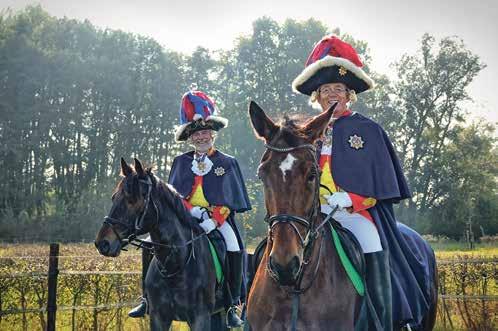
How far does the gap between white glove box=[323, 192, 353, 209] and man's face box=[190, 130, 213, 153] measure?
409 cm

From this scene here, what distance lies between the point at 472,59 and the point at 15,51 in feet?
122

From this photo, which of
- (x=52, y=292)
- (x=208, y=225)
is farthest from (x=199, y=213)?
(x=52, y=292)

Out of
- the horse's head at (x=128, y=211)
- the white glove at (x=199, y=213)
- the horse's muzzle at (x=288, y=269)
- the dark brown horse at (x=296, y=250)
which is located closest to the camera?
the horse's muzzle at (x=288, y=269)

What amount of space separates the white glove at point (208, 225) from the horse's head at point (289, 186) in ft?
12.9

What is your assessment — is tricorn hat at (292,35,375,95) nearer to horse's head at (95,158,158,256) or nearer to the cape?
the cape

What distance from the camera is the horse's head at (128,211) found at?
22.2 ft

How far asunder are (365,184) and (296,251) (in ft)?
4.44

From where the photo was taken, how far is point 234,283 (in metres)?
7.98

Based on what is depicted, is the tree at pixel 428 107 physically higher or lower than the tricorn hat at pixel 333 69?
higher

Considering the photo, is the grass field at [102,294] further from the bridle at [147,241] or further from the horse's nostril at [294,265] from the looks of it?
the horse's nostril at [294,265]

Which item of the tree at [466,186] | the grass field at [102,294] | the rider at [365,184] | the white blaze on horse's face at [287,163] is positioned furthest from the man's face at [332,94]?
the tree at [466,186]

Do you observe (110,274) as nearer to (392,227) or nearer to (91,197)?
(392,227)

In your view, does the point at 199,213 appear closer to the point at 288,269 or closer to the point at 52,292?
the point at 52,292

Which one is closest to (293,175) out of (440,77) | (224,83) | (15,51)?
(15,51)
